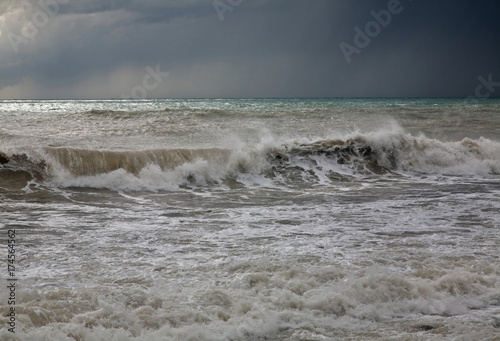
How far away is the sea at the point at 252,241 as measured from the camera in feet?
11.4

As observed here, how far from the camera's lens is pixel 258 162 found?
37.1 feet

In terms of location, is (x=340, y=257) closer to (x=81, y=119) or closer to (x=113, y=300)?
(x=113, y=300)

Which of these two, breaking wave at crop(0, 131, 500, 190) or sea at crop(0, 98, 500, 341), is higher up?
breaking wave at crop(0, 131, 500, 190)

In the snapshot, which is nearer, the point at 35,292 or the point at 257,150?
the point at 35,292

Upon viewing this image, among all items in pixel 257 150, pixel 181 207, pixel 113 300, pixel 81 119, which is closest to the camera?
pixel 113 300

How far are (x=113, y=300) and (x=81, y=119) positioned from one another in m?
17.6

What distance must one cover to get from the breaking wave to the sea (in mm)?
45

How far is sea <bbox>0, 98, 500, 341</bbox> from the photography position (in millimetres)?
3477

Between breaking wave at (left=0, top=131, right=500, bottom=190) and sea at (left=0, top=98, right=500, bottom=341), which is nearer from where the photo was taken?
sea at (left=0, top=98, right=500, bottom=341)

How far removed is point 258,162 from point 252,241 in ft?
19.5

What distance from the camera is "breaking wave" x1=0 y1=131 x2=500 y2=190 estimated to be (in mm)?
9742

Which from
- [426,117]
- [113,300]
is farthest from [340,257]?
[426,117]

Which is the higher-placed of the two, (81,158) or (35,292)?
(81,158)

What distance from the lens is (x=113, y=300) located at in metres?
3.70
